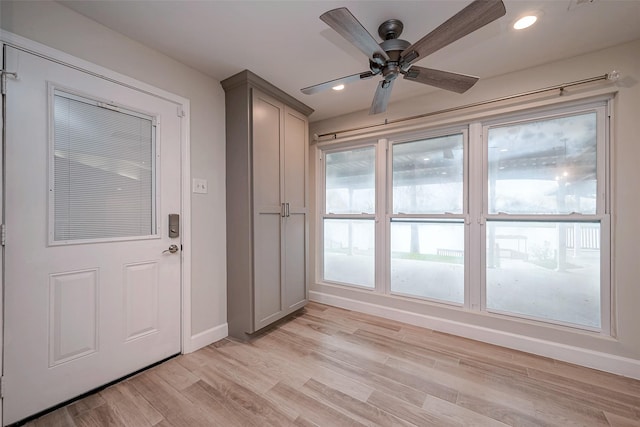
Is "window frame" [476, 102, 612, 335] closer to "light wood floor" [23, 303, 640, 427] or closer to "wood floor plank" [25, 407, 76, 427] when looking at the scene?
"light wood floor" [23, 303, 640, 427]

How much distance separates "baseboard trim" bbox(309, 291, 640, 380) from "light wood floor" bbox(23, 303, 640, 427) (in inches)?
3.1

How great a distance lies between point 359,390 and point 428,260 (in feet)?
5.26

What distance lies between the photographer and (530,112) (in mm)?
2299

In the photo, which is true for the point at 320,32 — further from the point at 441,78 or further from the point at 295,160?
the point at 295,160

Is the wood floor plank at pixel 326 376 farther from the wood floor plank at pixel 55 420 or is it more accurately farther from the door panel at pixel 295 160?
the door panel at pixel 295 160

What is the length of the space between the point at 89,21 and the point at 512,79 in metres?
3.39

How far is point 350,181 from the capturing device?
11.1 ft

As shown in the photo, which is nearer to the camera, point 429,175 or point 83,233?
point 83,233

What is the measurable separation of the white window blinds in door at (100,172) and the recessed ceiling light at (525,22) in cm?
278

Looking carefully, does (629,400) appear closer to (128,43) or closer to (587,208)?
(587,208)

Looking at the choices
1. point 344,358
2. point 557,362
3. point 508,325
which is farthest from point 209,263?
point 557,362

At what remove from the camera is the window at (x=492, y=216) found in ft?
7.03

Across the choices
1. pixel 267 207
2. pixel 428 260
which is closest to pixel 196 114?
pixel 267 207

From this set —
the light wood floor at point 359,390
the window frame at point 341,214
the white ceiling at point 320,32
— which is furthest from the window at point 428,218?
the white ceiling at point 320,32
